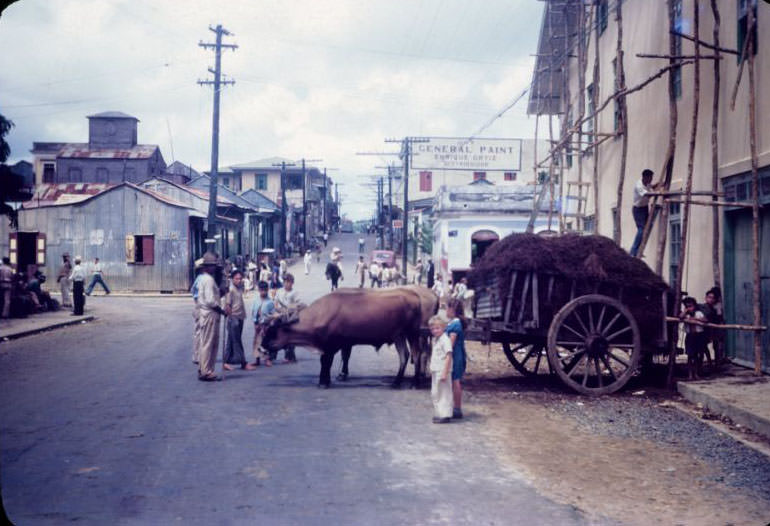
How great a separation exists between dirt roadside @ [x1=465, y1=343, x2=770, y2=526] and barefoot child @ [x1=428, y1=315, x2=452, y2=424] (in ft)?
1.76

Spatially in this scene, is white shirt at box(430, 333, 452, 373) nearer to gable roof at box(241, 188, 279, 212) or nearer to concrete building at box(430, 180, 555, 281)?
concrete building at box(430, 180, 555, 281)

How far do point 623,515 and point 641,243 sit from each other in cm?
778

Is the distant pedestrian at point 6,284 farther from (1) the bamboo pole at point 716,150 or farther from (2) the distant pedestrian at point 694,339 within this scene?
(1) the bamboo pole at point 716,150

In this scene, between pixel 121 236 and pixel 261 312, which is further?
pixel 121 236

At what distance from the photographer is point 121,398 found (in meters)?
10.5

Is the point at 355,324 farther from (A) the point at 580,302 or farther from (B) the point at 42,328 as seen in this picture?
(B) the point at 42,328

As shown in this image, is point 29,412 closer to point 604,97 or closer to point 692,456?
point 692,456

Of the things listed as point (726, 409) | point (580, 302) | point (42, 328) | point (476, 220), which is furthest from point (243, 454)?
point (476, 220)

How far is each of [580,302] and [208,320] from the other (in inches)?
223

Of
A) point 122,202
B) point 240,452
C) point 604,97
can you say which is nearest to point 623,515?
point 240,452

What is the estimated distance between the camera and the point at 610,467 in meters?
7.33

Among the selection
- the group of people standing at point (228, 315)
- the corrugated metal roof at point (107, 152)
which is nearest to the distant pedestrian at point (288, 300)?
the group of people standing at point (228, 315)

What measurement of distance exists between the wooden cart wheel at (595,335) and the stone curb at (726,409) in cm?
76

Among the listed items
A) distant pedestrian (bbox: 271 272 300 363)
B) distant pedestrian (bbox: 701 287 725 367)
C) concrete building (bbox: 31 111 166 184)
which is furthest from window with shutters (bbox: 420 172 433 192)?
distant pedestrian (bbox: 701 287 725 367)
